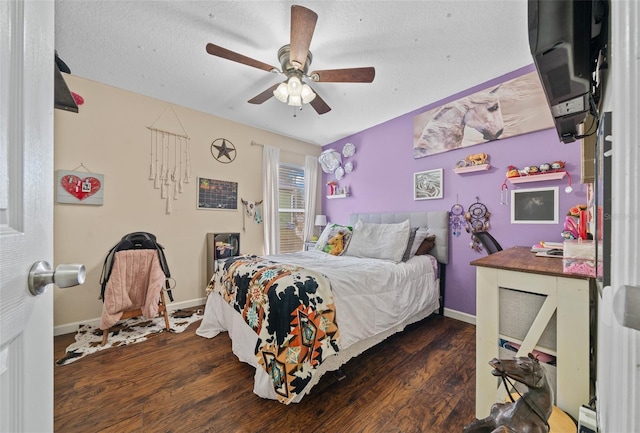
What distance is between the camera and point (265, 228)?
3938mm

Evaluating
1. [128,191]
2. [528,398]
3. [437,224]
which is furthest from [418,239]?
[128,191]

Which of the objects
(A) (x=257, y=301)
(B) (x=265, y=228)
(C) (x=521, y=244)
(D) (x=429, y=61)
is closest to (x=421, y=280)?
(C) (x=521, y=244)

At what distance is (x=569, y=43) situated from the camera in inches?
24.1

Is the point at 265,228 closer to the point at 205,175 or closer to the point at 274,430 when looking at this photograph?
the point at 205,175

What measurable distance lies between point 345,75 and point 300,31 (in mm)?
530

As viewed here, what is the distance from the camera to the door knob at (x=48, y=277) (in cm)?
42

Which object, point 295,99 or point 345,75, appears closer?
point 345,75

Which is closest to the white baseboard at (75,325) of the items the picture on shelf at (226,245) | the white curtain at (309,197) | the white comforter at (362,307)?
the picture on shelf at (226,245)

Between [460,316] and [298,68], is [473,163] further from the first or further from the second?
[298,68]

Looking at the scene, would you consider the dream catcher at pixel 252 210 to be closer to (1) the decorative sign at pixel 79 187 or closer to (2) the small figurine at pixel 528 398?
(1) the decorative sign at pixel 79 187

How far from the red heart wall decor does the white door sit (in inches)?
112

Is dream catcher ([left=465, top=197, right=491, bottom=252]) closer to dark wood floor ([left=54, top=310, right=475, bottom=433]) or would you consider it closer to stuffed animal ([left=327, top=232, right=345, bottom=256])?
dark wood floor ([left=54, top=310, right=475, bottom=433])

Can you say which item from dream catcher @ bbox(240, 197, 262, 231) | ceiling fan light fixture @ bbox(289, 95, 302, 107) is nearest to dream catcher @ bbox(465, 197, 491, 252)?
ceiling fan light fixture @ bbox(289, 95, 302, 107)

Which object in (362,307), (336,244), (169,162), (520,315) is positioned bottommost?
(362,307)
